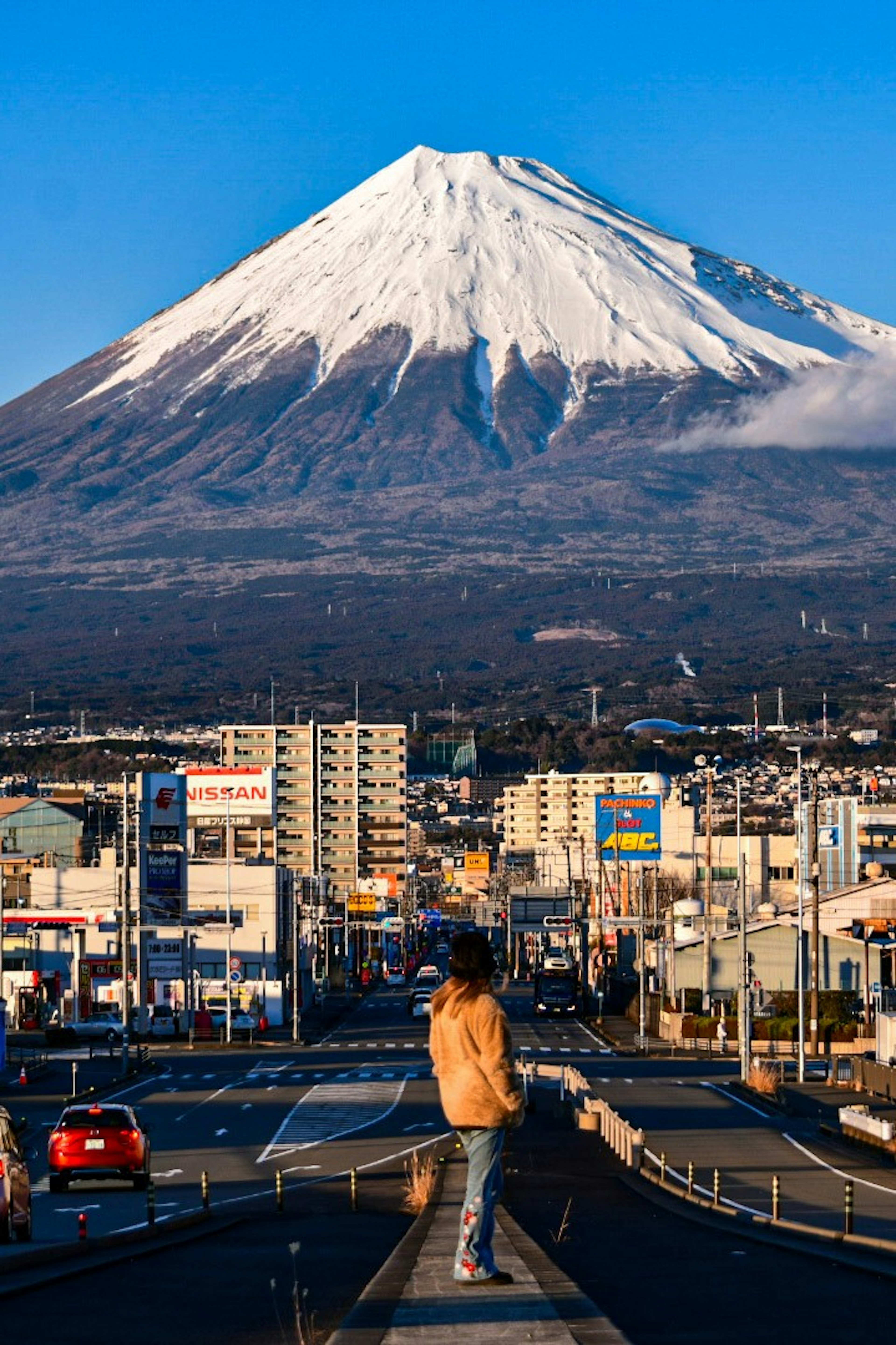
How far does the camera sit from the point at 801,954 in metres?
58.7

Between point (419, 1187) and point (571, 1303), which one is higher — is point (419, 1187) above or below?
below

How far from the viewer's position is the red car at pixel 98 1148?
96.4 ft

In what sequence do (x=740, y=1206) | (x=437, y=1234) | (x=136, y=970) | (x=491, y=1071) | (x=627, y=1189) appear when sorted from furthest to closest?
1. (x=136, y=970)
2. (x=627, y=1189)
3. (x=740, y=1206)
4. (x=437, y=1234)
5. (x=491, y=1071)

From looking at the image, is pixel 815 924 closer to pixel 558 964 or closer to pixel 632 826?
pixel 558 964

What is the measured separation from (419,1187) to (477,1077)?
1205 cm

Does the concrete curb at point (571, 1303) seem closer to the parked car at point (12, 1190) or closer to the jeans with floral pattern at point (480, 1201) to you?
the jeans with floral pattern at point (480, 1201)

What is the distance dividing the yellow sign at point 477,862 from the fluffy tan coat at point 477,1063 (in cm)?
15018

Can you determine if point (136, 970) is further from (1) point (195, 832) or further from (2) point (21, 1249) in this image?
(2) point (21, 1249)

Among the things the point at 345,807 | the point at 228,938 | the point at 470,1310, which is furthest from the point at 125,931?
the point at 345,807

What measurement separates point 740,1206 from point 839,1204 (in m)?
1.50

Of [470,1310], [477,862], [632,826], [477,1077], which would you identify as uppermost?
[632,826]

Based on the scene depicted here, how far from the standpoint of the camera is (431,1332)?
1241 centimetres

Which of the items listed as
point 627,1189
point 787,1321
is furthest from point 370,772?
point 787,1321

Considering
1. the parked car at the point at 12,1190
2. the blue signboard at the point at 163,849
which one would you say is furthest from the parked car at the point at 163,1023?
the parked car at the point at 12,1190
